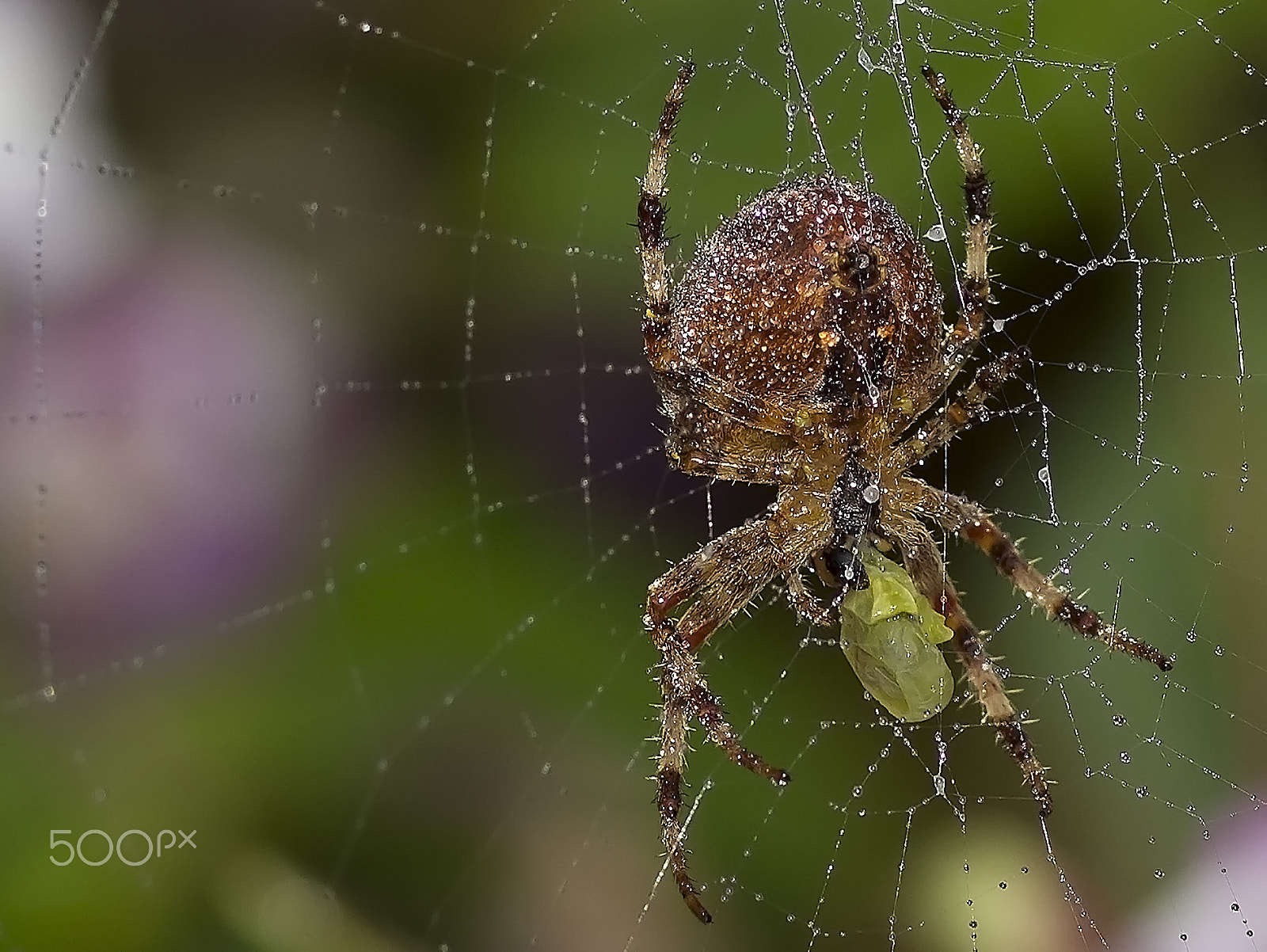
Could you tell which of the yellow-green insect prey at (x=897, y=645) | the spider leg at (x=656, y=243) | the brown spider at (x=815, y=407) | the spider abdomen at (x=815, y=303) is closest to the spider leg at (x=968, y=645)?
the brown spider at (x=815, y=407)

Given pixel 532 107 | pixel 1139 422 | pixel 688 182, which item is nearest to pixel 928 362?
pixel 1139 422

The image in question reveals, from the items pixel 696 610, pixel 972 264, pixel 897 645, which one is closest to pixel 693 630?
pixel 696 610

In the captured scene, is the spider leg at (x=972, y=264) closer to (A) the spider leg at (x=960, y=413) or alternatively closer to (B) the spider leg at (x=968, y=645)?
(A) the spider leg at (x=960, y=413)

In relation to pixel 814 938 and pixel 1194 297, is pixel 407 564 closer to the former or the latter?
pixel 814 938

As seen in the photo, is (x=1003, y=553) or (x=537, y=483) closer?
(x=1003, y=553)

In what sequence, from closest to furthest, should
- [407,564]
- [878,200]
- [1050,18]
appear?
[878,200], [1050,18], [407,564]

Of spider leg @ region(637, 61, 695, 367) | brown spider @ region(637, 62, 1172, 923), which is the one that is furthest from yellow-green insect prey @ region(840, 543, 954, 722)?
spider leg @ region(637, 61, 695, 367)

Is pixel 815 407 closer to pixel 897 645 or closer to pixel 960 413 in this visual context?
pixel 960 413
